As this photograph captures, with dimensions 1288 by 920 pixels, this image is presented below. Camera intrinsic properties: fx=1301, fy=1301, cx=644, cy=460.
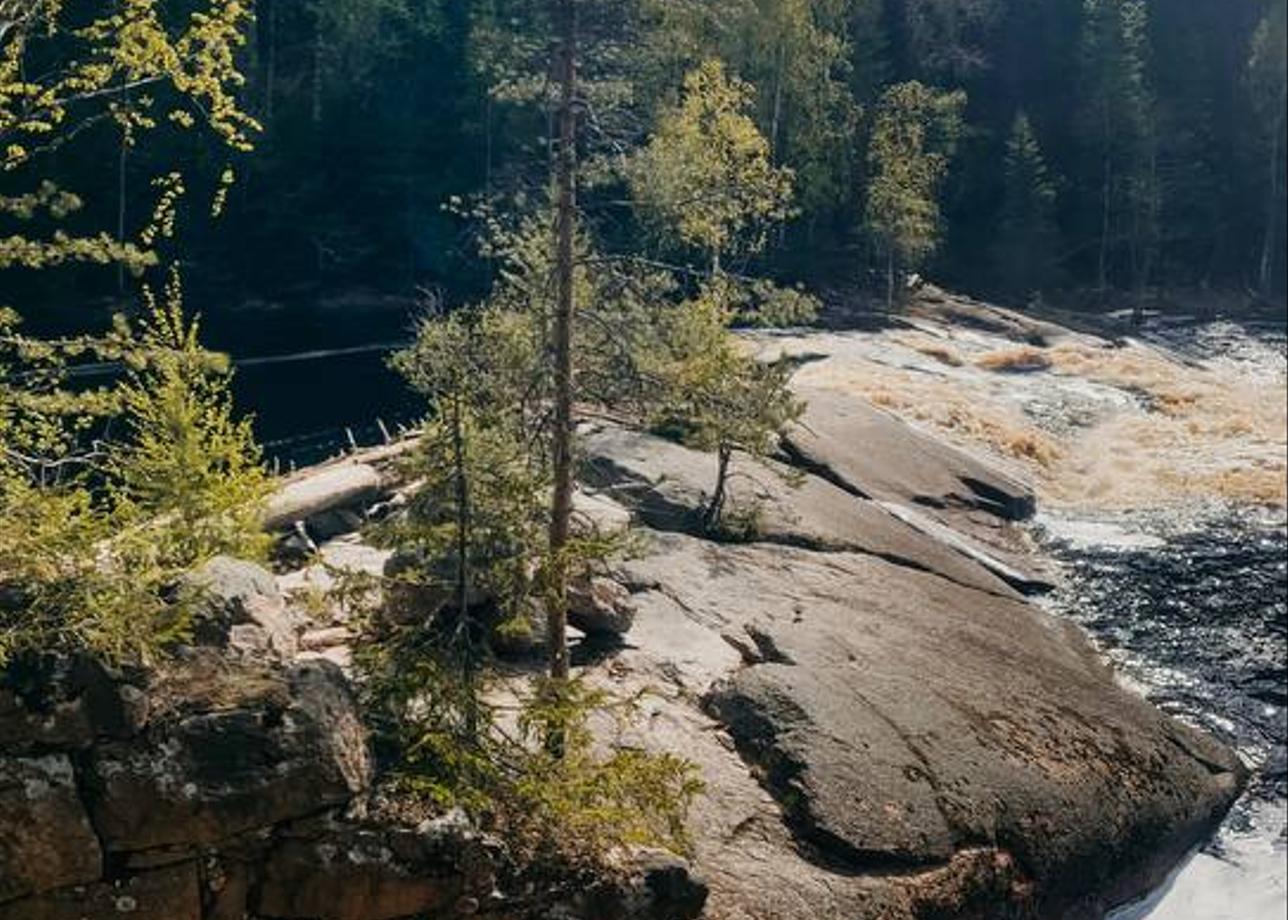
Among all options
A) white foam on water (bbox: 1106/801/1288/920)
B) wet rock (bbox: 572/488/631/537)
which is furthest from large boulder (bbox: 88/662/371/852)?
white foam on water (bbox: 1106/801/1288/920)

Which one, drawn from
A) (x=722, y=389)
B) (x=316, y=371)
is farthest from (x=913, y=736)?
(x=316, y=371)

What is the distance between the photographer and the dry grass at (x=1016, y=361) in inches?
2042

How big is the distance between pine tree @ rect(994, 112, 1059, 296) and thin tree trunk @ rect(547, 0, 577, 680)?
65.4 meters

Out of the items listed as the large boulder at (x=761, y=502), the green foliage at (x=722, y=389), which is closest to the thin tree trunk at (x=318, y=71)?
the large boulder at (x=761, y=502)

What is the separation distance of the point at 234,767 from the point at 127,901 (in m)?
1.31

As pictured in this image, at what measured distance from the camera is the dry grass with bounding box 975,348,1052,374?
5188cm

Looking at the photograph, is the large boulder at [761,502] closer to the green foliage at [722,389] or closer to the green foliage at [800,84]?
the green foliage at [722,389]

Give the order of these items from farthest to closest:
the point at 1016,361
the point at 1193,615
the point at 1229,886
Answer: the point at 1016,361 → the point at 1193,615 → the point at 1229,886

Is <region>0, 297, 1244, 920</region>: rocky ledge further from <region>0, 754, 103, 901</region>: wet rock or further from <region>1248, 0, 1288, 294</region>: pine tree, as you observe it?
<region>1248, 0, 1288, 294</region>: pine tree

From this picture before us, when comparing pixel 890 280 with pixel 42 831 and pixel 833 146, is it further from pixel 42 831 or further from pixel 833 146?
pixel 42 831

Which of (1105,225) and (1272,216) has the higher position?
(1272,216)

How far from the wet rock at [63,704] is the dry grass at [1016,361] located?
4463 cm

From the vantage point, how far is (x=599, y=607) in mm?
17469

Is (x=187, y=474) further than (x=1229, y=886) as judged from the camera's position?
No
